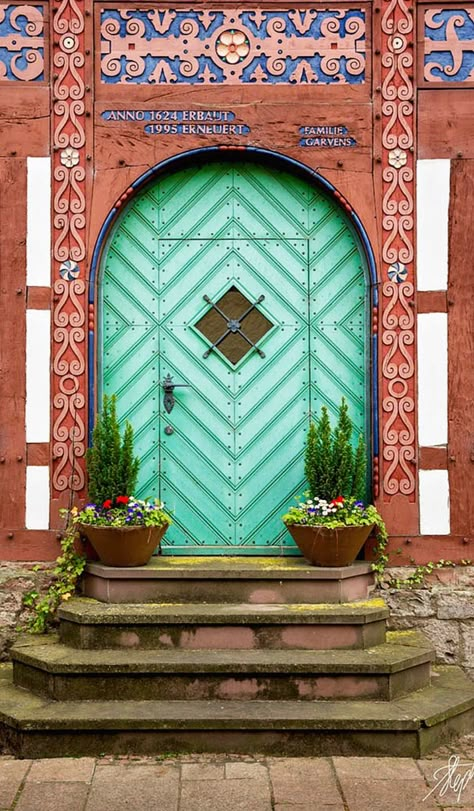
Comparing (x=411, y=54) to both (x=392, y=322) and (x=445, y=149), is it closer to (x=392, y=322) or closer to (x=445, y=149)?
(x=445, y=149)

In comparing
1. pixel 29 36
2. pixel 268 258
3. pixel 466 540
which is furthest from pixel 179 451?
pixel 29 36

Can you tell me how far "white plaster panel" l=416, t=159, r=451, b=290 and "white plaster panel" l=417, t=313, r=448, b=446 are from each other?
0.24 meters

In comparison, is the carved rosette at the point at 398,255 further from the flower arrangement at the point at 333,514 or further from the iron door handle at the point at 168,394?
the iron door handle at the point at 168,394

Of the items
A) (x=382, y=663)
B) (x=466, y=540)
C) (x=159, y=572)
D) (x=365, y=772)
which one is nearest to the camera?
(x=365, y=772)

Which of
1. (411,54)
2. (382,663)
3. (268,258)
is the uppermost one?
(411,54)

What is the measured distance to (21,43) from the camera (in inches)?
240

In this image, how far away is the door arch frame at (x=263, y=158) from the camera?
6.01 metres

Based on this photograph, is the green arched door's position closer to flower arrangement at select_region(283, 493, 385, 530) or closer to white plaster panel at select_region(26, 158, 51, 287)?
white plaster panel at select_region(26, 158, 51, 287)

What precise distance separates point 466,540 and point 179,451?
6.27ft

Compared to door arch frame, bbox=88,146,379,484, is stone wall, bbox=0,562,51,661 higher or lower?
lower

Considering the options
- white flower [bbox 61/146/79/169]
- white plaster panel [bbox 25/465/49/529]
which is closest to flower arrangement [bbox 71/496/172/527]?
white plaster panel [bbox 25/465/49/529]

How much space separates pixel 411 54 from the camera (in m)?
6.05

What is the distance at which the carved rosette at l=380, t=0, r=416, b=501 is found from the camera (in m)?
5.99

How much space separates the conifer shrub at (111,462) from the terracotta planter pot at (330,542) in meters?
1.03
